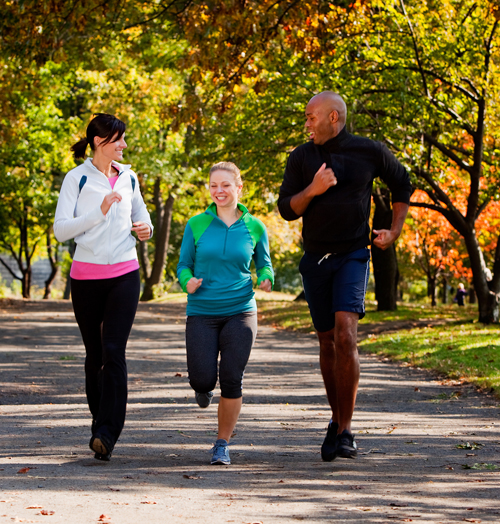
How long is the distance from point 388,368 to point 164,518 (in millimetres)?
8563

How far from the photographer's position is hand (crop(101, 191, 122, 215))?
5.08m

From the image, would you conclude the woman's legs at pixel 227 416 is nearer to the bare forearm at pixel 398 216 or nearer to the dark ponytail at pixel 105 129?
the bare forearm at pixel 398 216

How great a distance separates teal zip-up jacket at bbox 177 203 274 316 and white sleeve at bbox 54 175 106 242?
0.59m

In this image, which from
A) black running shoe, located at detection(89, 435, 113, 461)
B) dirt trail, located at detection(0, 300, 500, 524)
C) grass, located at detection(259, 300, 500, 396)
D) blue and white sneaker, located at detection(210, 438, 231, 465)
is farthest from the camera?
grass, located at detection(259, 300, 500, 396)

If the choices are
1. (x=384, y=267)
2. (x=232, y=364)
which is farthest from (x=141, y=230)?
(x=384, y=267)

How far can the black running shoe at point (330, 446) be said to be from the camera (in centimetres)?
521

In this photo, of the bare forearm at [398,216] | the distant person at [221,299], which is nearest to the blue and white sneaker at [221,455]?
the distant person at [221,299]

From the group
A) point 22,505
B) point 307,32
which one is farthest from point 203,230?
point 307,32

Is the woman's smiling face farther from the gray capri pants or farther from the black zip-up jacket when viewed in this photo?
the gray capri pants

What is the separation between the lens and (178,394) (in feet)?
29.3

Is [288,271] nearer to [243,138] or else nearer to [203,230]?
[243,138]

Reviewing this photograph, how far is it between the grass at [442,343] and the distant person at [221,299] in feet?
14.9

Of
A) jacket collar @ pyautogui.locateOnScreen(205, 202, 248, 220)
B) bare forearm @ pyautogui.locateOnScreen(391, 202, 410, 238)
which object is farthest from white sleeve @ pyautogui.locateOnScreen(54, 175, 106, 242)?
bare forearm @ pyautogui.locateOnScreen(391, 202, 410, 238)

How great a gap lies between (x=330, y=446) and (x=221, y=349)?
0.89m
